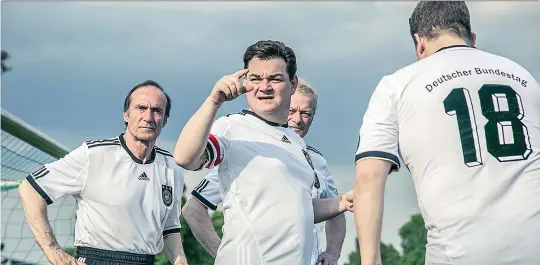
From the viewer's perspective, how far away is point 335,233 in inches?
A: 281

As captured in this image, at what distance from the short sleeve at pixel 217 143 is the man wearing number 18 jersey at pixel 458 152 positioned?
3.43 feet

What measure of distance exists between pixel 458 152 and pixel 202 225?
2.51m

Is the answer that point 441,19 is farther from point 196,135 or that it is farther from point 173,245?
point 173,245

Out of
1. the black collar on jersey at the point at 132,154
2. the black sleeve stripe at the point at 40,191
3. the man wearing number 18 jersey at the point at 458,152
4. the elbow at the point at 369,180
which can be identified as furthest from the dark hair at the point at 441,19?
the black sleeve stripe at the point at 40,191

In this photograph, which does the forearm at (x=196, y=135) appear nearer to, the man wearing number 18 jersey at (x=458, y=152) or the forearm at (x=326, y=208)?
the man wearing number 18 jersey at (x=458, y=152)

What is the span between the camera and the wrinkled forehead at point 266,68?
20.1 feet

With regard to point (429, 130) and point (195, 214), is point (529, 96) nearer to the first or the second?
point (429, 130)

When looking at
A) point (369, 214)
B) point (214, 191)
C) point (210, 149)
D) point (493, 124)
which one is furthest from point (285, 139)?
point (493, 124)

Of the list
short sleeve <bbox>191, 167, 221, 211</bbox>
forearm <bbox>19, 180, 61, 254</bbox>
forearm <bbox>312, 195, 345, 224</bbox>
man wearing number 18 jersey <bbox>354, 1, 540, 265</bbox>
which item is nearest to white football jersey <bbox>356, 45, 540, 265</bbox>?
man wearing number 18 jersey <bbox>354, 1, 540, 265</bbox>

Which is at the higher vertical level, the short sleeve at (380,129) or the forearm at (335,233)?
the short sleeve at (380,129)

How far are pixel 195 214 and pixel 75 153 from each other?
1.46 meters

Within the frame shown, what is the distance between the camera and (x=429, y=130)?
4852mm

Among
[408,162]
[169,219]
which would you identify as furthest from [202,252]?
[408,162]

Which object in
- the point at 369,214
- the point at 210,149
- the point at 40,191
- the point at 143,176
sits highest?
the point at 143,176
